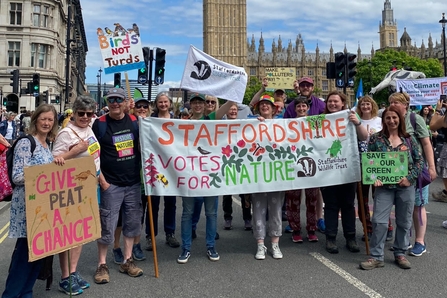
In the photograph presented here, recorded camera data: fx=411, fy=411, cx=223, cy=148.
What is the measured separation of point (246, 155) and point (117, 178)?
1.70 m

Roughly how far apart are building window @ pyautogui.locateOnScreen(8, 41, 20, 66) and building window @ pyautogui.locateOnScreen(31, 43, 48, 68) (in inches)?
54.2

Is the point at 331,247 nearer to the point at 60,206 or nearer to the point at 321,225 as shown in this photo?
the point at 321,225

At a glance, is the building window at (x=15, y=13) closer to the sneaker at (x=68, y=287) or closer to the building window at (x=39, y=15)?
the building window at (x=39, y=15)

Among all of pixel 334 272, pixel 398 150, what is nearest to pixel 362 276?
pixel 334 272

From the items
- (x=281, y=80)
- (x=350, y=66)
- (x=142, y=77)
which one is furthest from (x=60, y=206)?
(x=350, y=66)

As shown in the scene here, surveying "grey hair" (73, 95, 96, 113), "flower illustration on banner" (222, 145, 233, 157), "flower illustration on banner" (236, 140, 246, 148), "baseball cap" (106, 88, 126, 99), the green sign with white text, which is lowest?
the green sign with white text

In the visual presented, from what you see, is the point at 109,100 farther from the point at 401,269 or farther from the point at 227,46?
the point at 227,46

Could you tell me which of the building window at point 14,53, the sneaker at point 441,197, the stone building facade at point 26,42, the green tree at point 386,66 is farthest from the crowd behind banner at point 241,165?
the green tree at point 386,66

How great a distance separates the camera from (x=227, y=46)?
11888 centimetres

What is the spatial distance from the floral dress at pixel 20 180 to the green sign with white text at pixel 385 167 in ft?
12.0

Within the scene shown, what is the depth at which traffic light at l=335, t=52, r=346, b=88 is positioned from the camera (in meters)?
15.9

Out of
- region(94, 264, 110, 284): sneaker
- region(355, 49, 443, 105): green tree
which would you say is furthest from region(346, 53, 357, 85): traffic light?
region(355, 49, 443, 105): green tree

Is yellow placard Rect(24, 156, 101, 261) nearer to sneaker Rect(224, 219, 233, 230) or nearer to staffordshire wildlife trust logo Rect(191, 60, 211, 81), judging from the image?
staffordshire wildlife trust logo Rect(191, 60, 211, 81)

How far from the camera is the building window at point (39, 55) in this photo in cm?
4122
